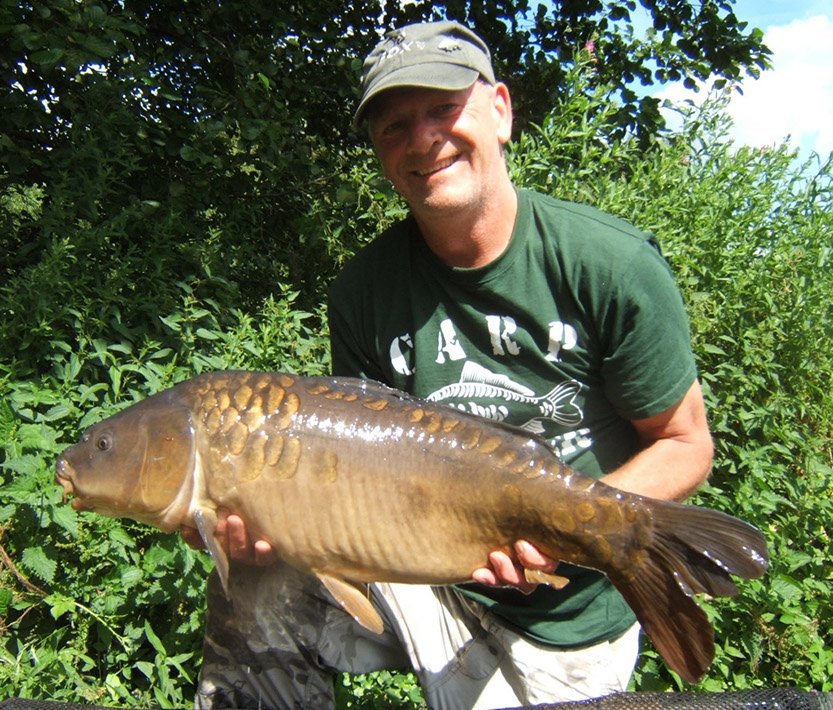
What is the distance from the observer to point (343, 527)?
1.47 metres

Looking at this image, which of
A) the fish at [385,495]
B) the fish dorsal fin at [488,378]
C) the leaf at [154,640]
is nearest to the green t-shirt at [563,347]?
the fish dorsal fin at [488,378]

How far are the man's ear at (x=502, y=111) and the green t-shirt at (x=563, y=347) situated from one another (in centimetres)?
20

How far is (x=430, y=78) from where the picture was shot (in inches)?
68.0

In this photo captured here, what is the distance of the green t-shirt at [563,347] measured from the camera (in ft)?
5.43

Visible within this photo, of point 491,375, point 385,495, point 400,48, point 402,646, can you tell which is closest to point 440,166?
point 400,48

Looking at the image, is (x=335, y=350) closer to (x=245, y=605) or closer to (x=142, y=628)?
(x=245, y=605)

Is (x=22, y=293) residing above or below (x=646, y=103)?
below

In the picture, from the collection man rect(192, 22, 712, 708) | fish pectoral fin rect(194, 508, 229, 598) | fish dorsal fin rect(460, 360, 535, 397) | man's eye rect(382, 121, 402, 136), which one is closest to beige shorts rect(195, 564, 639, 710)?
man rect(192, 22, 712, 708)

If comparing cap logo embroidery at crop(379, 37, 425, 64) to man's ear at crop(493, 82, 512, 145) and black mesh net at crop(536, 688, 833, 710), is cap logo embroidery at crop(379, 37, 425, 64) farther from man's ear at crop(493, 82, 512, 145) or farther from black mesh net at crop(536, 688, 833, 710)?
black mesh net at crop(536, 688, 833, 710)

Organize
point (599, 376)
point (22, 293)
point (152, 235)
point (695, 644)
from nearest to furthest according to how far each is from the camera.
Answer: point (695, 644) < point (599, 376) < point (22, 293) < point (152, 235)

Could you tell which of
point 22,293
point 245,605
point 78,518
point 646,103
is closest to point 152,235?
point 22,293

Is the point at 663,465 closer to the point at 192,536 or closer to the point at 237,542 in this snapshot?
the point at 237,542

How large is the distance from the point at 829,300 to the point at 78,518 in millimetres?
Answer: 2415

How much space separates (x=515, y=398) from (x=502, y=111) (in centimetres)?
70
